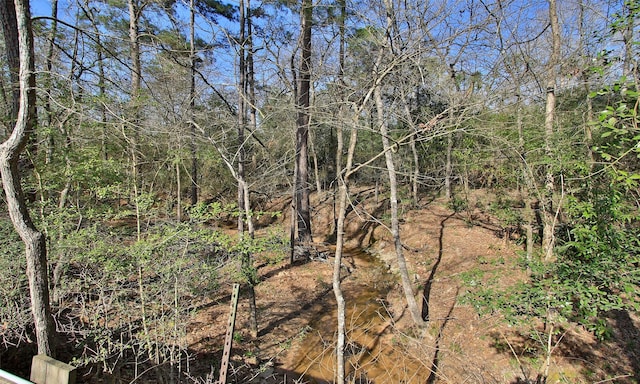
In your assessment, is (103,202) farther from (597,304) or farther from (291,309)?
(597,304)

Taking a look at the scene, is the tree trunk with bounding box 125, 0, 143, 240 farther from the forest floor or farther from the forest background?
the forest floor

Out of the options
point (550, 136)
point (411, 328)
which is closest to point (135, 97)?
point (411, 328)

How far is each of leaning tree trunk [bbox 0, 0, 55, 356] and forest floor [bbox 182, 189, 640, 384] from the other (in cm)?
186

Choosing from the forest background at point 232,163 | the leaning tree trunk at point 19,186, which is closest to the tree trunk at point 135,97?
the forest background at point 232,163

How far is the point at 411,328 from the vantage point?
6078mm

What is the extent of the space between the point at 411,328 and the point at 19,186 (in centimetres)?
608

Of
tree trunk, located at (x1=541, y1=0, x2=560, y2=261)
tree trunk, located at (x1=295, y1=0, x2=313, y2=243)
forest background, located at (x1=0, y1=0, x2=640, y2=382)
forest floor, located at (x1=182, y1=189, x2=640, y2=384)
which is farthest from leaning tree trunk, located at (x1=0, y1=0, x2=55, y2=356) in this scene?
tree trunk, located at (x1=541, y1=0, x2=560, y2=261)

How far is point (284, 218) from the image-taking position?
14211 millimetres

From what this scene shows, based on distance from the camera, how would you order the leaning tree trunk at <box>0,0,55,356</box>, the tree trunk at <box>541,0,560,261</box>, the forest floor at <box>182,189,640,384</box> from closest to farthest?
the leaning tree trunk at <box>0,0,55,356</box> → the forest floor at <box>182,189,640,384</box> → the tree trunk at <box>541,0,560,261</box>

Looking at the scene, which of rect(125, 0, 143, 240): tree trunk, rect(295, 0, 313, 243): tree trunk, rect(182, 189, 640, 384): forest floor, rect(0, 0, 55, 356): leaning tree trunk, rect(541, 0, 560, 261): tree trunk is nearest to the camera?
rect(0, 0, 55, 356): leaning tree trunk

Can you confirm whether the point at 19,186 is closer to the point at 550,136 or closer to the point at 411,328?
the point at 411,328

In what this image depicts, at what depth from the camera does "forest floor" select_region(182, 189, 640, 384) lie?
14.9ft

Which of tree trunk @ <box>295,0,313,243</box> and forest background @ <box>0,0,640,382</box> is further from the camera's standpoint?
tree trunk @ <box>295,0,313,243</box>

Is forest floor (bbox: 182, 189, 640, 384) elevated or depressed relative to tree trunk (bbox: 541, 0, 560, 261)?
depressed
